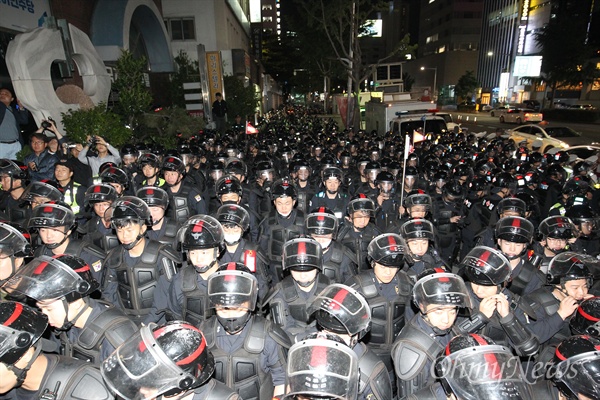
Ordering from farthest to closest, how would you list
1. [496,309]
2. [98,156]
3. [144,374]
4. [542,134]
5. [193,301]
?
1. [542,134]
2. [98,156]
3. [193,301]
4. [496,309]
5. [144,374]

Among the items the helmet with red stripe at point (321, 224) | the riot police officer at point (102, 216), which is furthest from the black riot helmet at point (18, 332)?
the riot police officer at point (102, 216)

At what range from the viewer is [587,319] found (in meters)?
3.45

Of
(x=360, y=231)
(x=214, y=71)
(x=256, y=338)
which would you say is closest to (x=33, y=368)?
(x=256, y=338)

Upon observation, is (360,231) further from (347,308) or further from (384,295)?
(347,308)

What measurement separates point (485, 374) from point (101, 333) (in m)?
3.25

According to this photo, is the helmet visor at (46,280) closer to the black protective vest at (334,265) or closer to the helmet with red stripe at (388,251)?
the helmet with red stripe at (388,251)

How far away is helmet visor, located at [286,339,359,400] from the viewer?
2.38m

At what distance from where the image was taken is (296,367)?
2471mm

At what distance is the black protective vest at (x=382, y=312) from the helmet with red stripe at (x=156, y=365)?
8.33ft

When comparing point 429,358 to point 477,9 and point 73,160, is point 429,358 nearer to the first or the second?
point 73,160

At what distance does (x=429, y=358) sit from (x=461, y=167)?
29.7ft

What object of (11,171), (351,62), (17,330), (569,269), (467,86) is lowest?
(569,269)

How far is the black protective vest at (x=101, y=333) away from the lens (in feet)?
11.2

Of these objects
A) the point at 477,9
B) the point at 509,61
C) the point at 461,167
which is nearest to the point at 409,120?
the point at 461,167
